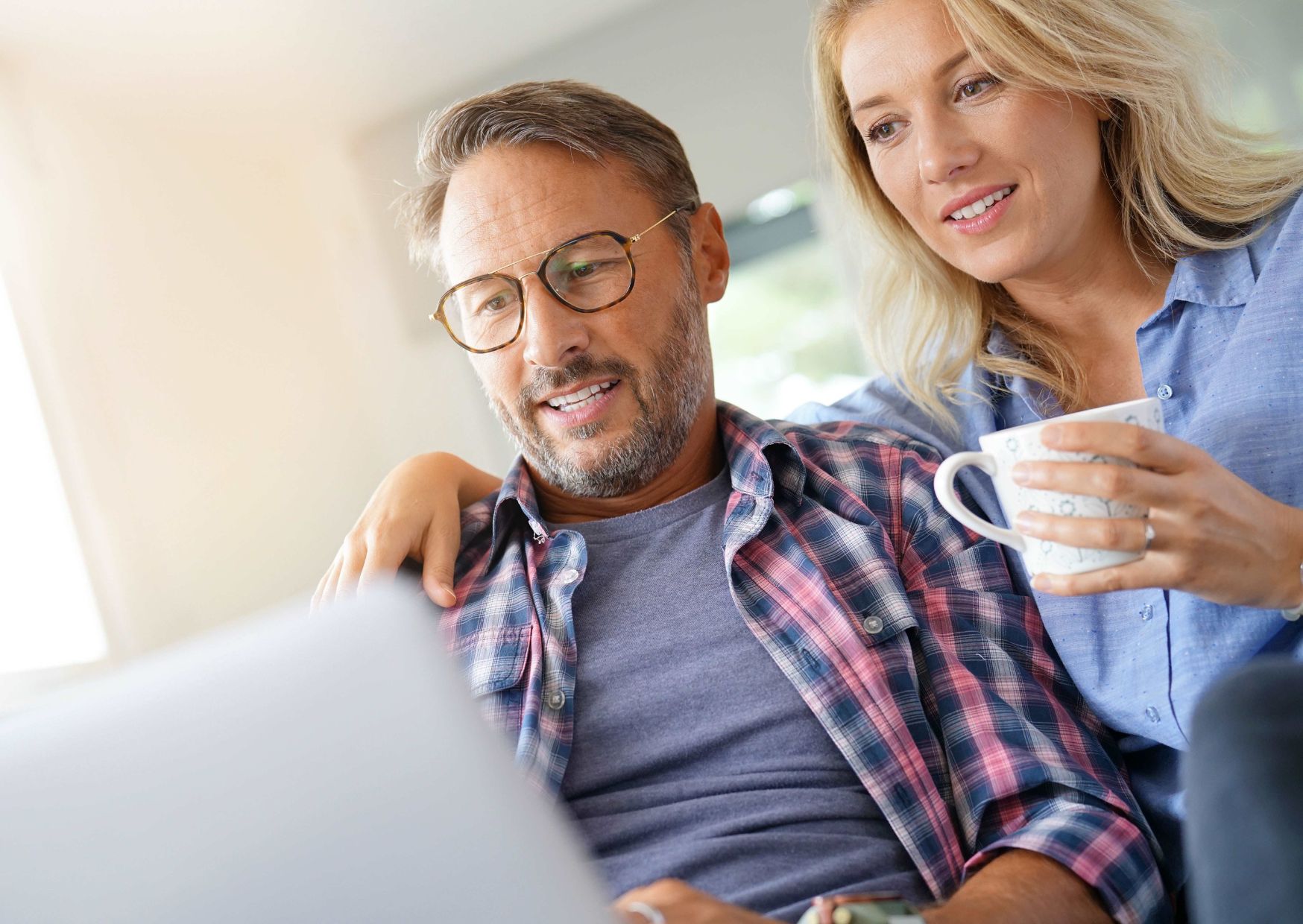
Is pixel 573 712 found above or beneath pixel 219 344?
beneath

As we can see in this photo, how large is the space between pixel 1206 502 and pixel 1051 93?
0.64 metres

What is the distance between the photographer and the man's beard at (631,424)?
142 cm

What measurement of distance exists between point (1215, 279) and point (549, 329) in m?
0.77

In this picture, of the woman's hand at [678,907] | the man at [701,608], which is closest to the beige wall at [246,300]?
the man at [701,608]

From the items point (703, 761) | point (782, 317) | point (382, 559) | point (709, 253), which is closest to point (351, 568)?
point (382, 559)

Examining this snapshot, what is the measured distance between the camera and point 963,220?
4.54 feet

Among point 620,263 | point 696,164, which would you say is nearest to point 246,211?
point 696,164

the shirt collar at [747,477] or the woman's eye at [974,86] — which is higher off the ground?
the woman's eye at [974,86]

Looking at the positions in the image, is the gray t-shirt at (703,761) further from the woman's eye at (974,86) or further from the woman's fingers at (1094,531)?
the woman's eye at (974,86)

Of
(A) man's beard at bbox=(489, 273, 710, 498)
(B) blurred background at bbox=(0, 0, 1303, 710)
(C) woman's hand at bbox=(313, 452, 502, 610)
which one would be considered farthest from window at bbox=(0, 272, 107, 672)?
(A) man's beard at bbox=(489, 273, 710, 498)

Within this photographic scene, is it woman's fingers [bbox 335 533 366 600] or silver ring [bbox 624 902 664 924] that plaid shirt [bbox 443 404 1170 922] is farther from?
silver ring [bbox 624 902 664 924]

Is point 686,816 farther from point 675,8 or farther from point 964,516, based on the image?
point 675,8

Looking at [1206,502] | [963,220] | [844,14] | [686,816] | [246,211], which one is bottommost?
[686,816]

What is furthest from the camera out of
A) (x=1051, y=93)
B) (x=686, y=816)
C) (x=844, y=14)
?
(x=844, y=14)
